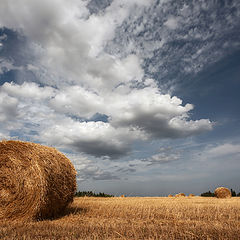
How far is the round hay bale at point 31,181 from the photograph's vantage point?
729 centimetres

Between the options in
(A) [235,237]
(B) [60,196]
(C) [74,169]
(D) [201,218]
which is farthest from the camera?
(C) [74,169]

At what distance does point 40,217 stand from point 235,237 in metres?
5.62

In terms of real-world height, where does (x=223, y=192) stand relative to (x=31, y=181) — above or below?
above

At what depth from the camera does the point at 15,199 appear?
756cm

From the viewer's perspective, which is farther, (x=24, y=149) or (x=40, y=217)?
(x=24, y=149)

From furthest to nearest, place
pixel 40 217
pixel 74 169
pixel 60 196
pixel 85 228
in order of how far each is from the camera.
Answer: pixel 74 169
pixel 60 196
pixel 40 217
pixel 85 228

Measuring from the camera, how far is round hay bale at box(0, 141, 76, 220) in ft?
23.9

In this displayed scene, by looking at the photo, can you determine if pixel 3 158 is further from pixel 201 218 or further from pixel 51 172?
pixel 201 218

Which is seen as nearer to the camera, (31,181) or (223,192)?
(31,181)

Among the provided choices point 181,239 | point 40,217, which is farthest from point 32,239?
point 40,217

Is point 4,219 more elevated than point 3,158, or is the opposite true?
point 3,158

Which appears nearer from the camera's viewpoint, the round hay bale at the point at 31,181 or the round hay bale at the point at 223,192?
the round hay bale at the point at 31,181

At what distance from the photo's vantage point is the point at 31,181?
7445mm

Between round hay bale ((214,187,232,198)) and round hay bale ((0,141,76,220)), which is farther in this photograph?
round hay bale ((214,187,232,198))
